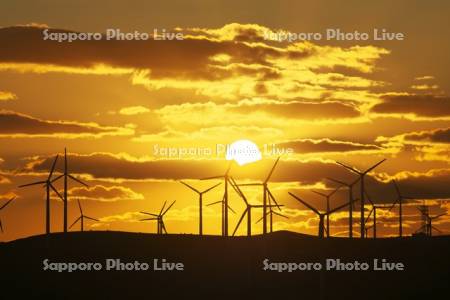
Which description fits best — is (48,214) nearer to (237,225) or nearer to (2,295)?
(2,295)

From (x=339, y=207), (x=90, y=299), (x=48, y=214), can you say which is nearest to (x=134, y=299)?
(x=90, y=299)

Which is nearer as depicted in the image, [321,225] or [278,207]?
[321,225]

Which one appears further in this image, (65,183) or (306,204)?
(65,183)

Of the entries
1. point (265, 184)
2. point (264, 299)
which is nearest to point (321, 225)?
point (265, 184)

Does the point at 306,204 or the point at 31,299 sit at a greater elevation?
the point at 306,204

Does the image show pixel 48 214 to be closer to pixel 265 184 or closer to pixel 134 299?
pixel 134 299

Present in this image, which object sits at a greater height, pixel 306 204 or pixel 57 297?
pixel 306 204

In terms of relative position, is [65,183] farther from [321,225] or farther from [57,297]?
[321,225]
